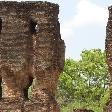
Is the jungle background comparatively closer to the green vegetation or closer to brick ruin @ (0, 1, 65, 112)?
the green vegetation

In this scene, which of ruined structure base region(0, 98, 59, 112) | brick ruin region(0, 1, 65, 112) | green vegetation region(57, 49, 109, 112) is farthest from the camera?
green vegetation region(57, 49, 109, 112)

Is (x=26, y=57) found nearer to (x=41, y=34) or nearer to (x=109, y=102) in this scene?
(x=41, y=34)

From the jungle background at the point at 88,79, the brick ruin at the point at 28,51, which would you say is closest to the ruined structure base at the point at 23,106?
the brick ruin at the point at 28,51

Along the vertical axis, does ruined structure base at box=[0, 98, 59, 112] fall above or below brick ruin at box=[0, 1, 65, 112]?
below

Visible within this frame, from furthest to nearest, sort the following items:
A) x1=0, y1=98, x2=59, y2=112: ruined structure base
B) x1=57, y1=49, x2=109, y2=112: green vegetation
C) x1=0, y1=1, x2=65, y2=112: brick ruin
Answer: x1=57, y1=49, x2=109, y2=112: green vegetation
x1=0, y1=1, x2=65, y2=112: brick ruin
x1=0, y1=98, x2=59, y2=112: ruined structure base

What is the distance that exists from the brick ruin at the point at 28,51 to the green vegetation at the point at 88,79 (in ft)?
49.5

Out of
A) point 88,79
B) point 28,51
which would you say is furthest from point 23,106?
point 88,79

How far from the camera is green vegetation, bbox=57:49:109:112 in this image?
34.8m

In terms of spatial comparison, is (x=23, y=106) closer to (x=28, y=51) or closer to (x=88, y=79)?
(x=28, y=51)

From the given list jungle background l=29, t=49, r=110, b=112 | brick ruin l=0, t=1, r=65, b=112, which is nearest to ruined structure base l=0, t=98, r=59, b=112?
brick ruin l=0, t=1, r=65, b=112

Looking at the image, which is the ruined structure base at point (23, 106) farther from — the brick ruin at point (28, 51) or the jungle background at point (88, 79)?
the jungle background at point (88, 79)

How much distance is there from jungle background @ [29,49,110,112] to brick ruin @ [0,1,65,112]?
48.7 ft

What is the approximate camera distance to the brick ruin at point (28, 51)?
63.1 feet

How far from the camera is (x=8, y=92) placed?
758 inches
